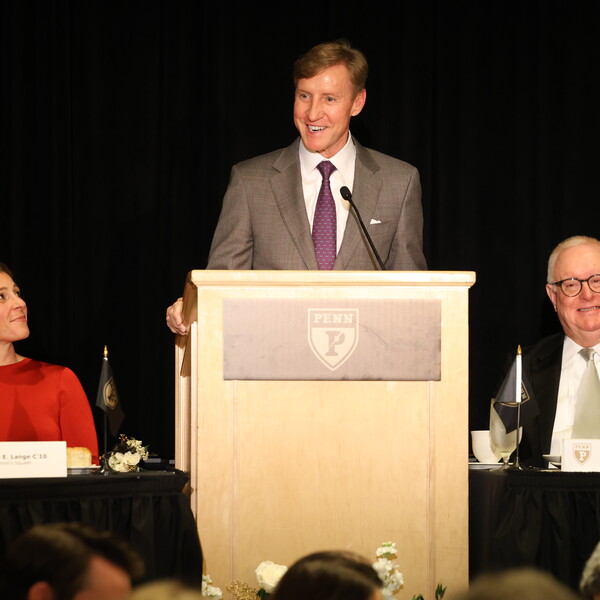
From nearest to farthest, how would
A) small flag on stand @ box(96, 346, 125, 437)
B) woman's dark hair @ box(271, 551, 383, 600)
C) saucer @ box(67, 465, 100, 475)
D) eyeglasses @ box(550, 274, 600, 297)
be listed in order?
Result: 1. woman's dark hair @ box(271, 551, 383, 600)
2. saucer @ box(67, 465, 100, 475)
3. small flag on stand @ box(96, 346, 125, 437)
4. eyeglasses @ box(550, 274, 600, 297)

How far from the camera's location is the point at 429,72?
5.46m

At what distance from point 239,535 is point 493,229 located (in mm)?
3041

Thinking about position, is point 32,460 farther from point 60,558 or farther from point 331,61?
point 331,61

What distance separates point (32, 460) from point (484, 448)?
1.39 meters

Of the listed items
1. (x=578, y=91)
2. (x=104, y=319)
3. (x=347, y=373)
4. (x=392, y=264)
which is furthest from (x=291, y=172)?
(x=578, y=91)

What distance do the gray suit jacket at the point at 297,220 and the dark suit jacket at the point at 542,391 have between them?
2.19 ft

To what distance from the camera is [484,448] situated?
3465 mm

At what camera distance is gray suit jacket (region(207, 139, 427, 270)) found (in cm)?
364

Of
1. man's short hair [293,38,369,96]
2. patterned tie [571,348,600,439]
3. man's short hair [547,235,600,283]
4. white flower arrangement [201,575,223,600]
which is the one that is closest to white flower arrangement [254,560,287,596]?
white flower arrangement [201,575,223,600]

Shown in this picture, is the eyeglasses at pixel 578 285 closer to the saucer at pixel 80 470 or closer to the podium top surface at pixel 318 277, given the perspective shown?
the podium top surface at pixel 318 277

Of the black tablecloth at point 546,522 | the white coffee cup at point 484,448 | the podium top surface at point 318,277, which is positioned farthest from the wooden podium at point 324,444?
the white coffee cup at point 484,448

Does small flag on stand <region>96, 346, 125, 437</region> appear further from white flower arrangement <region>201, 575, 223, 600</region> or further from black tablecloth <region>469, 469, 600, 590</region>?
black tablecloth <region>469, 469, 600, 590</region>

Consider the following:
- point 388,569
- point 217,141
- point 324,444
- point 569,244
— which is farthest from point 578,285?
point 217,141

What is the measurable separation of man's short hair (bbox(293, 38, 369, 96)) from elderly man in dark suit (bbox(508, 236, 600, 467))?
1.05m
